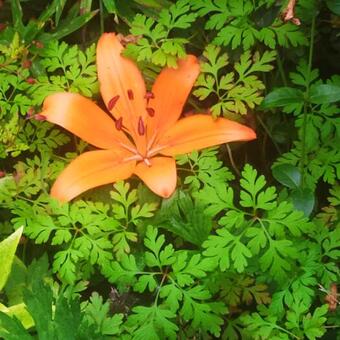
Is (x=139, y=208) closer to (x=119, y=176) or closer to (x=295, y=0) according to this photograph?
(x=119, y=176)

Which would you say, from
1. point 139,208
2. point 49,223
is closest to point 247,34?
point 139,208

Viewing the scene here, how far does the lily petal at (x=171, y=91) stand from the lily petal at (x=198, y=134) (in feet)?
0.07

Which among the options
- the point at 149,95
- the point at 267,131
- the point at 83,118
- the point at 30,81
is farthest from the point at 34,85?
the point at 267,131

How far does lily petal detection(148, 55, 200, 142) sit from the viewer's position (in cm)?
136

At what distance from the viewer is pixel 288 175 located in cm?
129

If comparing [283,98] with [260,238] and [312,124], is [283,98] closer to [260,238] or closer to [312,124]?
[312,124]

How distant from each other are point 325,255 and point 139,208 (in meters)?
0.31

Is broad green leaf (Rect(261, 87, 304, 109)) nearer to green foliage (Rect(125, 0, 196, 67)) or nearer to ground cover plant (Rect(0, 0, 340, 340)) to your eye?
ground cover plant (Rect(0, 0, 340, 340))

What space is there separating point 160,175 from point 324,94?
301 mm

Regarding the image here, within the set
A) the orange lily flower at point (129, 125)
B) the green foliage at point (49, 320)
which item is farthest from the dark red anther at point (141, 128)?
the green foliage at point (49, 320)

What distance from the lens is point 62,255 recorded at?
4.09ft

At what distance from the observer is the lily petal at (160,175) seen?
1.27 metres

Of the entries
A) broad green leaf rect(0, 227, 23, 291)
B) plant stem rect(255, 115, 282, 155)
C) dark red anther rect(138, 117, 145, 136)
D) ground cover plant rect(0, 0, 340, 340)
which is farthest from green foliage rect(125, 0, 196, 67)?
broad green leaf rect(0, 227, 23, 291)

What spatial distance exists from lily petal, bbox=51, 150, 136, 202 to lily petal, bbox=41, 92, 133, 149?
3cm
